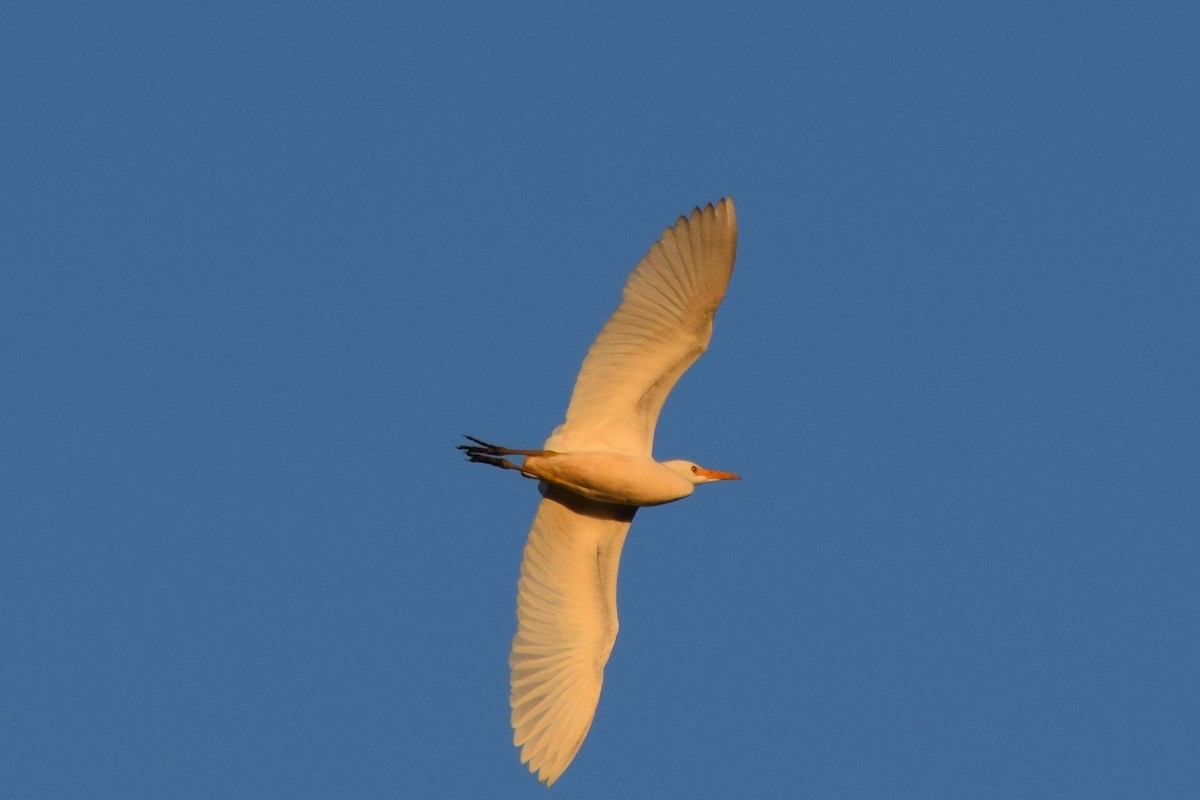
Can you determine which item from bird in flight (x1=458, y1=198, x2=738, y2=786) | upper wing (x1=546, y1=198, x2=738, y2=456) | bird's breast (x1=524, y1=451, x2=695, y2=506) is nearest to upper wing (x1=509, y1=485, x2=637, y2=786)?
bird in flight (x1=458, y1=198, x2=738, y2=786)

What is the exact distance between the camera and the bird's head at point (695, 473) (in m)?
19.3

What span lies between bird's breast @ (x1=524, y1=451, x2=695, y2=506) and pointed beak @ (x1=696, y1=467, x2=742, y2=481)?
34.0 inches

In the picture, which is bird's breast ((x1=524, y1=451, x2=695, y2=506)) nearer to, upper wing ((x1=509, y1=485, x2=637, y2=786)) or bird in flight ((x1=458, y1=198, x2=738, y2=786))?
bird in flight ((x1=458, y1=198, x2=738, y2=786))

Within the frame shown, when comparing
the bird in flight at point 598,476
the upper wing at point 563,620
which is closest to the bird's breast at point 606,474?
the bird in flight at point 598,476

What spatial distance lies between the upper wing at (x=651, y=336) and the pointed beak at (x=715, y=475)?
986 millimetres

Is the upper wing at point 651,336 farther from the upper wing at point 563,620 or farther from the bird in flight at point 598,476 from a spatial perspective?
the upper wing at point 563,620

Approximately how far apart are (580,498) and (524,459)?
2.64 feet

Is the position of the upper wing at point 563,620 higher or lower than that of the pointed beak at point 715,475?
lower

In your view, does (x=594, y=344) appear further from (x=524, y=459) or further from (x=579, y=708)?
(x=579, y=708)

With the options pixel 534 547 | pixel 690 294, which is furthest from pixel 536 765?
pixel 690 294

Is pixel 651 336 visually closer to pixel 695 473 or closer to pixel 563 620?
pixel 695 473

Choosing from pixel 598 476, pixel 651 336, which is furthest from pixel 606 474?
pixel 651 336

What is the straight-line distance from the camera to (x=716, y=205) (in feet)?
59.5

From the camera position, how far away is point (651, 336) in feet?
60.4
